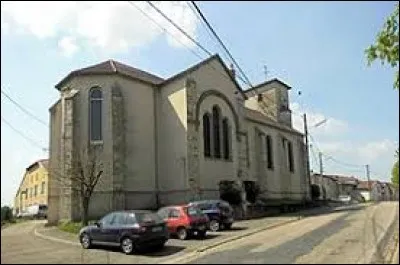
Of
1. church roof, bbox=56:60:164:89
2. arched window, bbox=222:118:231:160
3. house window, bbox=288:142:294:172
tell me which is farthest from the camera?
house window, bbox=288:142:294:172

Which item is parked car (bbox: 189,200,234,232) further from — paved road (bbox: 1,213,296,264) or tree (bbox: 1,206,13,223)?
tree (bbox: 1,206,13,223)

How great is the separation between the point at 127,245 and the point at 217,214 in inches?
411

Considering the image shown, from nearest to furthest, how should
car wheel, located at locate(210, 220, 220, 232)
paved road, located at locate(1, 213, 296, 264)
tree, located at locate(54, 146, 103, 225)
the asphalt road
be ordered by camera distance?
paved road, located at locate(1, 213, 296, 264)
the asphalt road
car wheel, located at locate(210, 220, 220, 232)
tree, located at locate(54, 146, 103, 225)

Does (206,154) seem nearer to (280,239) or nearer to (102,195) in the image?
(102,195)

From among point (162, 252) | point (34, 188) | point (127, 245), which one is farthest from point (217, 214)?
point (34, 188)

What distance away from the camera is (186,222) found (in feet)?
80.6

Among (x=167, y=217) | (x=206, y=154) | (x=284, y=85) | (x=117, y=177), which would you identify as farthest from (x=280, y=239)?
(x=284, y=85)

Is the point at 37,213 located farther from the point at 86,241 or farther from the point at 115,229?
the point at 115,229

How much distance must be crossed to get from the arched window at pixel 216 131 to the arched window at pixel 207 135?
91 cm

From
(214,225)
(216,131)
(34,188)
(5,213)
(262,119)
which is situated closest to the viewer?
(5,213)

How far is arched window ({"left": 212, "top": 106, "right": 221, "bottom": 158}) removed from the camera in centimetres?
4309

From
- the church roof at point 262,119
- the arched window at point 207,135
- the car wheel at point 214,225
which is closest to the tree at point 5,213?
the car wheel at point 214,225

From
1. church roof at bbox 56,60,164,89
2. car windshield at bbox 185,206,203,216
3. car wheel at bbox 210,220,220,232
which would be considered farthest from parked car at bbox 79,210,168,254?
church roof at bbox 56,60,164,89

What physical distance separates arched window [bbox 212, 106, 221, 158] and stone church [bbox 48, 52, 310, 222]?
0.08 m
